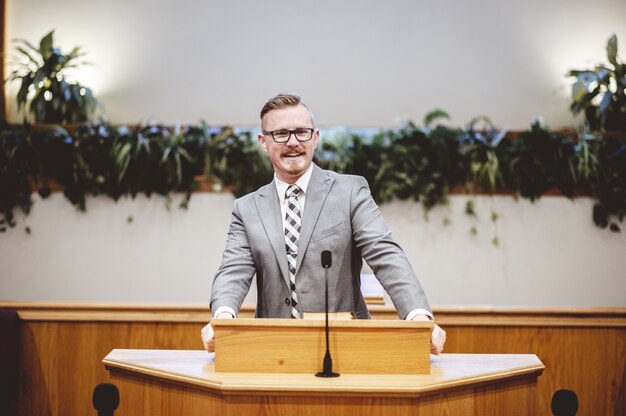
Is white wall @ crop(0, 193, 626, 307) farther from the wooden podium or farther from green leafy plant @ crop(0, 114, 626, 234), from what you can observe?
the wooden podium

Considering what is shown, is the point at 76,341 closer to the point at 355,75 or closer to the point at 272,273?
the point at 272,273

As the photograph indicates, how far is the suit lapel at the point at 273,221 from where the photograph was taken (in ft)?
7.28

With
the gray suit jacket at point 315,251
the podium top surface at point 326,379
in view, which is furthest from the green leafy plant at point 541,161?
the podium top surface at point 326,379

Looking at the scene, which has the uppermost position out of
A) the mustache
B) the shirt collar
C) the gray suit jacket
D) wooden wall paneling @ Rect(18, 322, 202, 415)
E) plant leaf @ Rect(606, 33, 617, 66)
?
plant leaf @ Rect(606, 33, 617, 66)

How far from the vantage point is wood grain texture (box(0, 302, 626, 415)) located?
3391 millimetres

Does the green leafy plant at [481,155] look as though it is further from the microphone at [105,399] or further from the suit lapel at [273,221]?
the microphone at [105,399]

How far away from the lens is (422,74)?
4.81 metres

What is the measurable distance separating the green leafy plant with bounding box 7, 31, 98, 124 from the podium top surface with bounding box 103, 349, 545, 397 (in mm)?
2934

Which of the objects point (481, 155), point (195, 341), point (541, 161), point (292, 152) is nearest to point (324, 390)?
point (292, 152)

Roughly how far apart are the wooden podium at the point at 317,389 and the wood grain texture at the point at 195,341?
160 cm

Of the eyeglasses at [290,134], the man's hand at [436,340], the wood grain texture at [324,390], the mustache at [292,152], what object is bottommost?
the wood grain texture at [324,390]

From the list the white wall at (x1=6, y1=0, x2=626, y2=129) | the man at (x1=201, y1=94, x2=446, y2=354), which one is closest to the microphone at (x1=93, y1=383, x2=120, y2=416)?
the man at (x1=201, y1=94, x2=446, y2=354)

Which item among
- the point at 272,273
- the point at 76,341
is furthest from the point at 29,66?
the point at 272,273

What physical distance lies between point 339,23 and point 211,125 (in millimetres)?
1249
